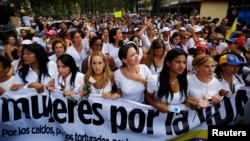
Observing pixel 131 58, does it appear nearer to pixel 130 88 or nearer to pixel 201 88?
pixel 130 88

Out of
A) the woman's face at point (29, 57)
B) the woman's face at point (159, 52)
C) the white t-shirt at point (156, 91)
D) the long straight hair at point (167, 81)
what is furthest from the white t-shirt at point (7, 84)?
the woman's face at point (159, 52)

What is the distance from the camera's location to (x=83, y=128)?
420 centimetres

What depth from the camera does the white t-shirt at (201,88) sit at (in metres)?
4.00

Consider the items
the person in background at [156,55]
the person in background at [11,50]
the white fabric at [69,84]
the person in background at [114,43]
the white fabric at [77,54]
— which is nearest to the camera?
the white fabric at [69,84]

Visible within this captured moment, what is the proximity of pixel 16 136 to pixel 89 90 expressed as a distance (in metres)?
1.21

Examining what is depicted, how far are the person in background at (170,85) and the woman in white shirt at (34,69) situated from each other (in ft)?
5.49

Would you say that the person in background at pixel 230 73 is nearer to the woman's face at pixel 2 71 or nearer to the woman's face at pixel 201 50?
the woman's face at pixel 201 50

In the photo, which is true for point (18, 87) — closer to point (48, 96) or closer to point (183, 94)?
point (48, 96)

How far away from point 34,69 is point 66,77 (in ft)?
1.94

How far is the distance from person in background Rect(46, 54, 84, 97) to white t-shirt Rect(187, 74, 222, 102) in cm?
154

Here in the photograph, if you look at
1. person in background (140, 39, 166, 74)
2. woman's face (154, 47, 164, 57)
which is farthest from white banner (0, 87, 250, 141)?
woman's face (154, 47, 164, 57)

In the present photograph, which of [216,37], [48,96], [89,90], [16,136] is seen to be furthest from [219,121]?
[216,37]

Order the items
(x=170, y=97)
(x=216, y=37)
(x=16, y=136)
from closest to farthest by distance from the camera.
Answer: (x=170, y=97) < (x=16, y=136) < (x=216, y=37)

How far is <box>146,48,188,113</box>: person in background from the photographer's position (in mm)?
3969
